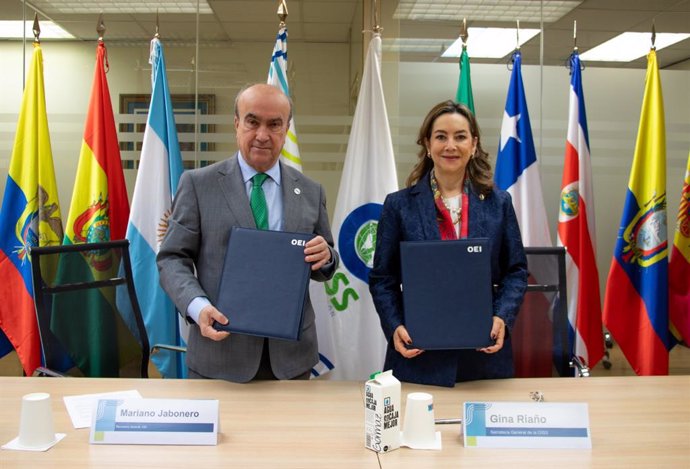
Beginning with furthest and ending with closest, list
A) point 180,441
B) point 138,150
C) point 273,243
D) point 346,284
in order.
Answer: point 138,150, point 346,284, point 273,243, point 180,441

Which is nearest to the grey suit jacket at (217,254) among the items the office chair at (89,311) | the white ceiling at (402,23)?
the office chair at (89,311)

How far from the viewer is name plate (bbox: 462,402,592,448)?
145 centimetres

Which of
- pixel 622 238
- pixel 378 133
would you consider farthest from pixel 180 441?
pixel 622 238

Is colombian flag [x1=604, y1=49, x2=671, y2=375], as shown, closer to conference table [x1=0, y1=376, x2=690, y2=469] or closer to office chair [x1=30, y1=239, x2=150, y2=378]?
conference table [x1=0, y1=376, x2=690, y2=469]

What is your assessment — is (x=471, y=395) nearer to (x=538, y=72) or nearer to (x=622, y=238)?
(x=622, y=238)

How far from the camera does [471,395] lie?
6.02 ft

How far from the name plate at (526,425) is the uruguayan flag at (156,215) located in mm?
1991

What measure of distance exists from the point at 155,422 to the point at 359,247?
6.24ft

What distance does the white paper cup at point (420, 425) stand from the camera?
1447 millimetres

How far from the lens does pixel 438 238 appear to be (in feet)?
6.55

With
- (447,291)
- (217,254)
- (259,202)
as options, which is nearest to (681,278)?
(447,291)

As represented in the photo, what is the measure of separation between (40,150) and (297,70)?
1553mm

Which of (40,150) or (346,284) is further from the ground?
(40,150)

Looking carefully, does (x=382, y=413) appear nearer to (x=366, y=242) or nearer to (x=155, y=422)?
(x=155, y=422)
